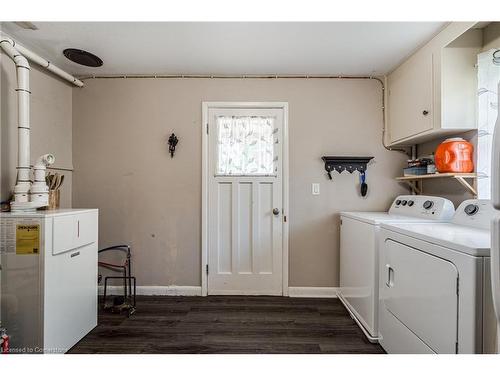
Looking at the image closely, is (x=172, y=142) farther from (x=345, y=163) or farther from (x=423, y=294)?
(x=423, y=294)

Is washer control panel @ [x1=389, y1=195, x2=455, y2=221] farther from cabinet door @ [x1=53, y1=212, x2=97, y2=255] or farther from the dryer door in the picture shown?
cabinet door @ [x1=53, y1=212, x2=97, y2=255]

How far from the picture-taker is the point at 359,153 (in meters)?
2.68

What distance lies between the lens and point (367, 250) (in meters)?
1.94

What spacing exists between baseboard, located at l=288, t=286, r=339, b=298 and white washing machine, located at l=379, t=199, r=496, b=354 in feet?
2.82

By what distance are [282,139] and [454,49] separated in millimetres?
1497

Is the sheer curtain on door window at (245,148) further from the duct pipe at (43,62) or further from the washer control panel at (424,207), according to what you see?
the duct pipe at (43,62)

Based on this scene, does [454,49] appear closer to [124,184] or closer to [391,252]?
[391,252]

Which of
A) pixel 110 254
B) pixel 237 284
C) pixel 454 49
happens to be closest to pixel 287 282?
pixel 237 284

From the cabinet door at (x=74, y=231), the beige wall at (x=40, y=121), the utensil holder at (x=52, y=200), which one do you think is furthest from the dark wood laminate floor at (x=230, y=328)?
the beige wall at (x=40, y=121)

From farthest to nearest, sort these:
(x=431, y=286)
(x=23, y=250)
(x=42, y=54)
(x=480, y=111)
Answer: (x=42, y=54) → (x=480, y=111) → (x=23, y=250) → (x=431, y=286)

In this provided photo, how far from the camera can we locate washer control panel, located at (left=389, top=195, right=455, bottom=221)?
6.18 feet

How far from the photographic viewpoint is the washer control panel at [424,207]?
1884 millimetres

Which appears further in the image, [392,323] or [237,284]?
[237,284]

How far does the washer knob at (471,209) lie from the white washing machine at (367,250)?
0.16m
